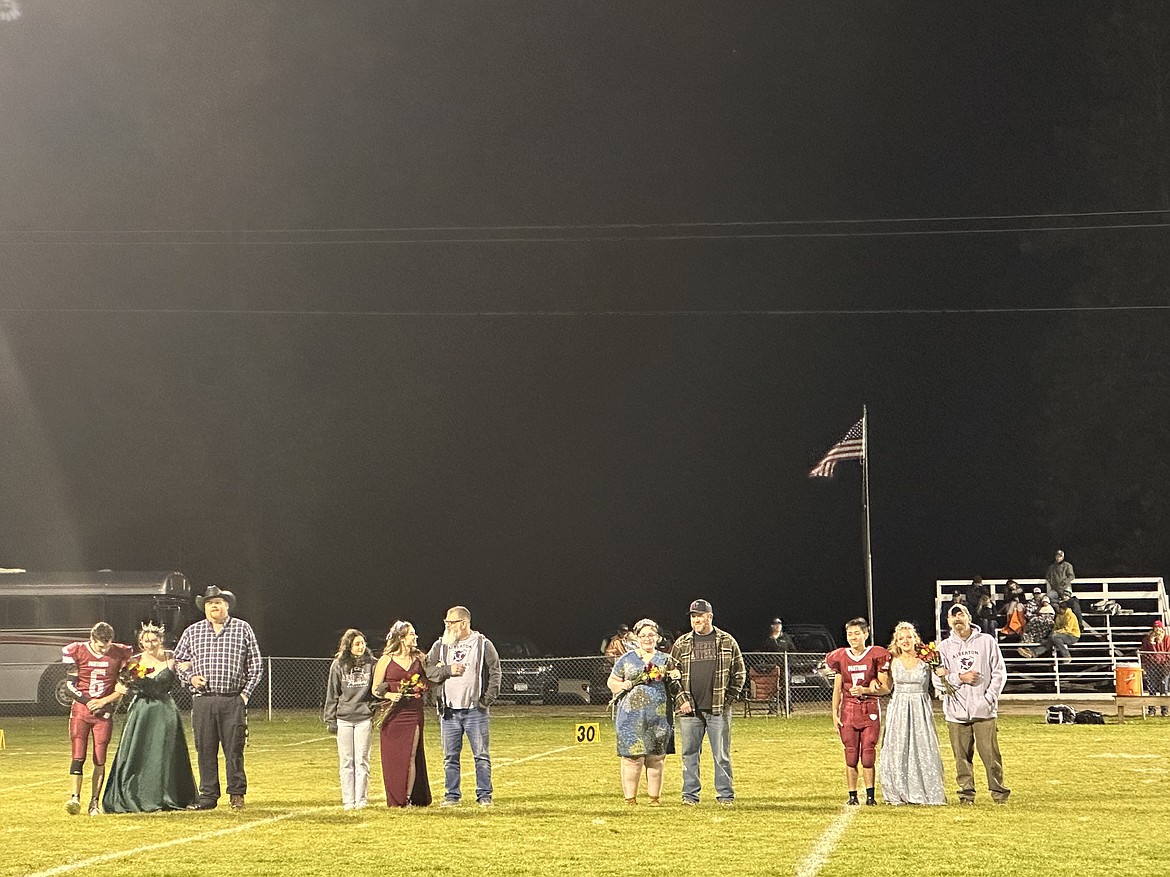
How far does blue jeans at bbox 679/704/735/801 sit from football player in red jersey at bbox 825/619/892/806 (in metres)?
1.06

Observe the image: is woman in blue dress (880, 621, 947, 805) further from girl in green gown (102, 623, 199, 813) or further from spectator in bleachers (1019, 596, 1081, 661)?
spectator in bleachers (1019, 596, 1081, 661)

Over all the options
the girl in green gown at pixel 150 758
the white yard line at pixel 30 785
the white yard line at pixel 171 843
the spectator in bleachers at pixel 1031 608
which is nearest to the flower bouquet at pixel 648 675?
the white yard line at pixel 171 843

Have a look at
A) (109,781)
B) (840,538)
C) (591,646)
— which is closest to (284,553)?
(591,646)

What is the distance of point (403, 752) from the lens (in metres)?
15.4

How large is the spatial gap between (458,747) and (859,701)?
3772 mm

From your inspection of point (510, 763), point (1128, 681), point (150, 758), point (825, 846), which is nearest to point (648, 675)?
point (825, 846)

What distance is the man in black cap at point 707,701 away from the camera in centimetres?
1555

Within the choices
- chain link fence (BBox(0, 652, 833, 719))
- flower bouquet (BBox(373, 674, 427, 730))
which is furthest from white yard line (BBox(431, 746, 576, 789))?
chain link fence (BBox(0, 652, 833, 719))

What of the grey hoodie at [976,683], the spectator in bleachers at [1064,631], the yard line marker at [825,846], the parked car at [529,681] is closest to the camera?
the yard line marker at [825,846]

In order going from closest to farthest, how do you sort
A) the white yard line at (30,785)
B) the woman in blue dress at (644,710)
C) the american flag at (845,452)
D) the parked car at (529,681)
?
the woman in blue dress at (644,710) < the white yard line at (30,785) < the american flag at (845,452) < the parked car at (529,681)

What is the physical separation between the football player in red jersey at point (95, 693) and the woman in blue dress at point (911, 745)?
7195 millimetres

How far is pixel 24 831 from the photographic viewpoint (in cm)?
1388

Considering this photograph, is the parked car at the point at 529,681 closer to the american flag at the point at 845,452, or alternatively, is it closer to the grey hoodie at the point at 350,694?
the american flag at the point at 845,452

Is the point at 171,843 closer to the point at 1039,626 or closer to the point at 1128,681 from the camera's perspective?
the point at 1128,681
